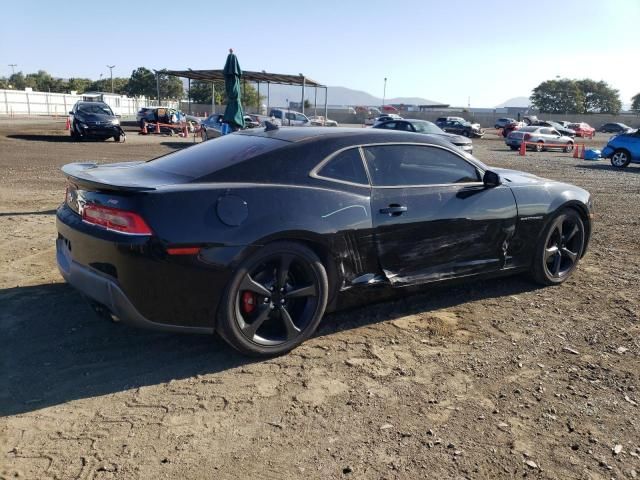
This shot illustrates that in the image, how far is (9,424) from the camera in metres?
2.84

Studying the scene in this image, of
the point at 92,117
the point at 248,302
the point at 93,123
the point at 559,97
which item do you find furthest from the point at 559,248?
the point at 559,97

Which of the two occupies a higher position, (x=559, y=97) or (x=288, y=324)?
(x=559, y=97)

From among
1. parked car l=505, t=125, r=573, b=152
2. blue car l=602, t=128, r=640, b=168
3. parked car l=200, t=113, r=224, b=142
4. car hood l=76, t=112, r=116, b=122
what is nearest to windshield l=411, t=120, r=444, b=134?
blue car l=602, t=128, r=640, b=168

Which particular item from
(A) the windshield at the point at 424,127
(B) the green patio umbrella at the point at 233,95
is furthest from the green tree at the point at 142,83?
(B) the green patio umbrella at the point at 233,95

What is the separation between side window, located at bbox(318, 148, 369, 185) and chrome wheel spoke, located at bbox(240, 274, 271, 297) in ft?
3.00

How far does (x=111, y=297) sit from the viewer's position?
3.28 m

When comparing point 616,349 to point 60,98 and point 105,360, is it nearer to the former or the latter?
point 105,360

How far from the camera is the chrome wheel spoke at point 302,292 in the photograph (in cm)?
367

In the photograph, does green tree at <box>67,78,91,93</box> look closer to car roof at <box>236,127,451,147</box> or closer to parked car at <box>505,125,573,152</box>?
parked car at <box>505,125,573,152</box>

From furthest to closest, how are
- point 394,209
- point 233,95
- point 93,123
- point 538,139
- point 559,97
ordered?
point 559,97
point 538,139
point 93,123
point 233,95
point 394,209

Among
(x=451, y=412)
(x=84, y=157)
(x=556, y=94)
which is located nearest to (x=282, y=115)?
(x=84, y=157)

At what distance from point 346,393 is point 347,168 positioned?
1629mm

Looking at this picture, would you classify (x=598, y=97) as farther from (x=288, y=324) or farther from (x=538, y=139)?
(x=288, y=324)

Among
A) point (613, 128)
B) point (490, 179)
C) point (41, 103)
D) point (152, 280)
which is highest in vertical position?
point (490, 179)
